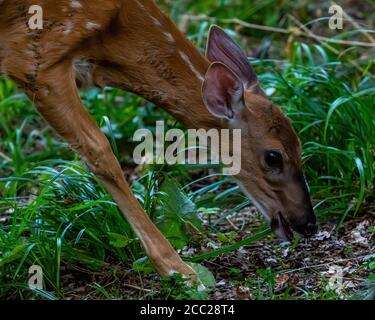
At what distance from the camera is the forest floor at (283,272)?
5.46 metres

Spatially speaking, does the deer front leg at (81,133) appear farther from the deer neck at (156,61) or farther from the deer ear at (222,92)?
the deer ear at (222,92)

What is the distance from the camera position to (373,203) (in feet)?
21.4

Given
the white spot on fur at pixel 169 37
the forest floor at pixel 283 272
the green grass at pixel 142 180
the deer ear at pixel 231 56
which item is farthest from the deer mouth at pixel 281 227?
the white spot on fur at pixel 169 37

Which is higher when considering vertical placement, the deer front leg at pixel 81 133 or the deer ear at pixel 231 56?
the deer ear at pixel 231 56

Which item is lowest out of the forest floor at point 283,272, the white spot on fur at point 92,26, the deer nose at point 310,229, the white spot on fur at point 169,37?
the forest floor at point 283,272

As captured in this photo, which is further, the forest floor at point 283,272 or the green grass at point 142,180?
the green grass at point 142,180

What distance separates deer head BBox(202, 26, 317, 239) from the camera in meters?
5.89

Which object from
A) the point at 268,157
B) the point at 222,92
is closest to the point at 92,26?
the point at 222,92

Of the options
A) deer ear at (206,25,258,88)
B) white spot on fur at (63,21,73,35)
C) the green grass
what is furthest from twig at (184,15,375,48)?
white spot on fur at (63,21,73,35)

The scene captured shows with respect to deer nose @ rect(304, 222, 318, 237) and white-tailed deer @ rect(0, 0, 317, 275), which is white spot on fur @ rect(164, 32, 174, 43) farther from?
deer nose @ rect(304, 222, 318, 237)

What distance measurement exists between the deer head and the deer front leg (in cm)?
65

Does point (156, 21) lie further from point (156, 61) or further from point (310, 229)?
point (310, 229)

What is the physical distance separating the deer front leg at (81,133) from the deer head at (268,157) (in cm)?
65
